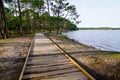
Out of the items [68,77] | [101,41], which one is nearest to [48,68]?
[68,77]

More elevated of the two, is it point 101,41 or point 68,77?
point 68,77

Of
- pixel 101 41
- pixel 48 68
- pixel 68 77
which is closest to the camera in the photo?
pixel 68 77

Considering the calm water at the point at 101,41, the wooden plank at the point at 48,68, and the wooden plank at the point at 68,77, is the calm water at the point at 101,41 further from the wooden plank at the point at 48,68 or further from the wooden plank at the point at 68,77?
the wooden plank at the point at 68,77

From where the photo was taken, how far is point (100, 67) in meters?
8.38

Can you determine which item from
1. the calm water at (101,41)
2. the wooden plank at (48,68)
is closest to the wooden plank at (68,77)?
the wooden plank at (48,68)

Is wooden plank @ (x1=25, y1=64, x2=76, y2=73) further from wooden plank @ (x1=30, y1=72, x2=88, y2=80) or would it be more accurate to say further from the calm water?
the calm water

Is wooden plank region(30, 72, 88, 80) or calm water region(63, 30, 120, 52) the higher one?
wooden plank region(30, 72, 88, 80)

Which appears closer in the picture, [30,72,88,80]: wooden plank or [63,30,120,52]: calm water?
[30,72,88,80]: wooden plank

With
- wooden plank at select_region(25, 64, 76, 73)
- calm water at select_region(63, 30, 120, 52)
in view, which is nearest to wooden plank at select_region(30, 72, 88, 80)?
wooden plank at select_region(25, 64, 76, 73)

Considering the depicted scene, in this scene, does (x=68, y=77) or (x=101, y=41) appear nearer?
(x=68, y=77)

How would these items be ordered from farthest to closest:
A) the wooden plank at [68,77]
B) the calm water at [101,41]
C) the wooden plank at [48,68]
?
the calm water at [101,41]
the wooden plank at [48,68]
the wooden plank at [68,77]

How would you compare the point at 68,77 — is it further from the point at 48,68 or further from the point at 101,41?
the point at 101,41

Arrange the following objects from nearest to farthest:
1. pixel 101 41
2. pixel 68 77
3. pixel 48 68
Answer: pixel 68 77
pixel 48 68
pixel 101 41

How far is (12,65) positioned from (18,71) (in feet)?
4.65
